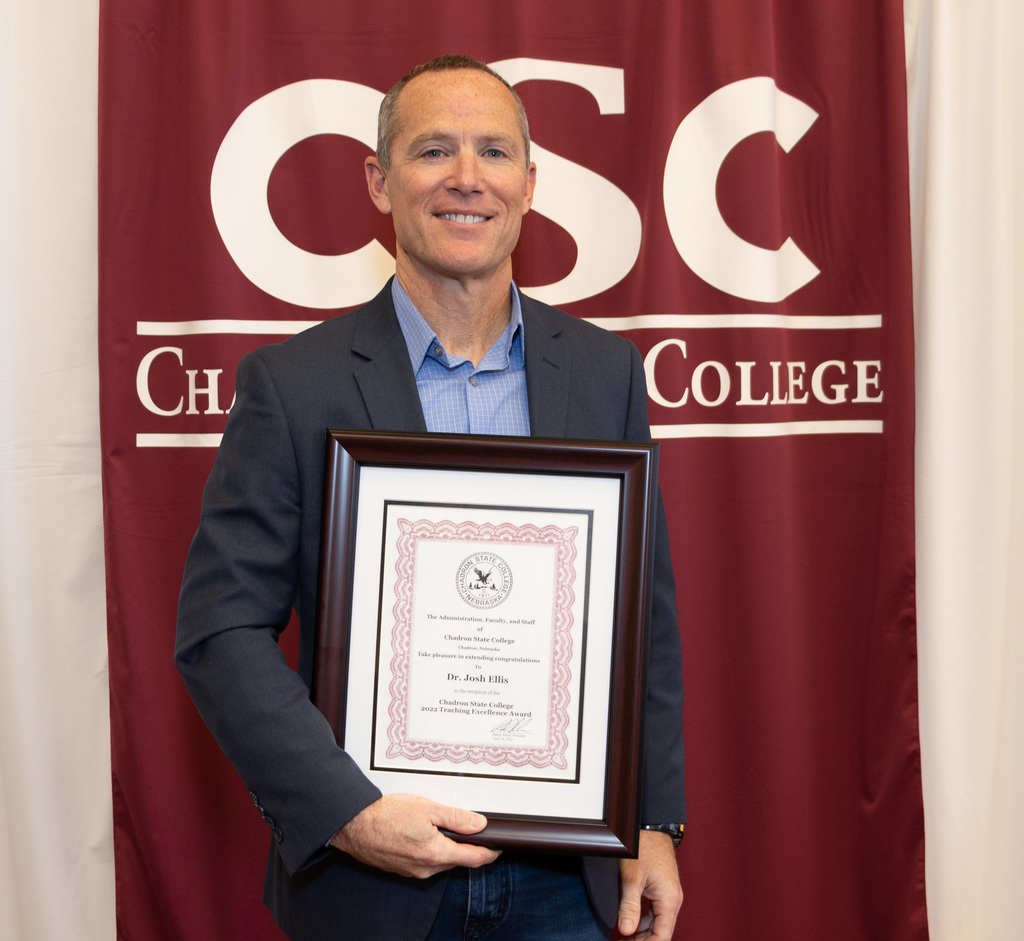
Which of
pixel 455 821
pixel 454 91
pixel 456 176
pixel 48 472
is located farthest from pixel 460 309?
pixel 48 472

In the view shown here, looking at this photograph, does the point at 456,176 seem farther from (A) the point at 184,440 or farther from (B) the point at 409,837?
(A) the point at 184,440

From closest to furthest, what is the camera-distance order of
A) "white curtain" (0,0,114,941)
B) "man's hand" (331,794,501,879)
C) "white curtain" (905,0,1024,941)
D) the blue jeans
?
"man's hand" (331,794,501,879) → the blue jeans → "white curtain" (0,0,114,941) → "white curtain" (905,0,1024,941)

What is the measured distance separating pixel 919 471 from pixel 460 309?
1.57 meters

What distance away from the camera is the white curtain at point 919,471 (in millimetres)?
2402

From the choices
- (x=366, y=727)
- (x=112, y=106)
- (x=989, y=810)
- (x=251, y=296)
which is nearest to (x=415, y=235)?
(x=366, y=727)

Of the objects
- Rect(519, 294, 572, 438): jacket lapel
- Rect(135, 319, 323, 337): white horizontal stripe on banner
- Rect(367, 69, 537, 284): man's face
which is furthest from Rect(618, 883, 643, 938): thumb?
Rect(135, 319, 323, 337): white horizontal stripe on banner

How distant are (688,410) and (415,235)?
46.5 inches

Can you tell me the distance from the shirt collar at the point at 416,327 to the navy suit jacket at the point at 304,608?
0.02 m

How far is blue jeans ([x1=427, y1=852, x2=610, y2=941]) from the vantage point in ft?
4.55

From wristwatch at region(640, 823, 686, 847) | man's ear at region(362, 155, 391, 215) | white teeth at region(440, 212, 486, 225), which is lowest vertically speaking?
wristwatch at region(640, 823, 686, 847)

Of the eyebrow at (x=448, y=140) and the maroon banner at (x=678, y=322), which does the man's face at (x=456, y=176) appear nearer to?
the eyebrow at (x=448, y=140)

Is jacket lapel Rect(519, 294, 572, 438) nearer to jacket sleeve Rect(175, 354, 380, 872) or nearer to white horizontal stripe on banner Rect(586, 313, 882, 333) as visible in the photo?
jacket sleeve Rect(175, 354, 380, 872)

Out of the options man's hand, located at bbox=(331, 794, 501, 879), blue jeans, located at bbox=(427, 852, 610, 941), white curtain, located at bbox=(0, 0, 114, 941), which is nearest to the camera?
man's hand, located at bbox=(331, 794, 501, 879)

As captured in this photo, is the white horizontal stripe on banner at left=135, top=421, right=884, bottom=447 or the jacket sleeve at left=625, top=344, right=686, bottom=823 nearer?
the jacket sleeve at left=625, top=344, right=686, bottom=823
